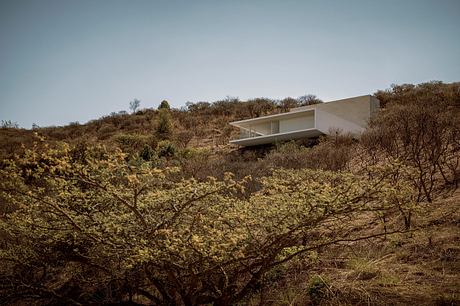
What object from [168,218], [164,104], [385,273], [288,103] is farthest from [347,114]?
[168,218]

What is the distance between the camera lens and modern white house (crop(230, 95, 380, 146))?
26016mm

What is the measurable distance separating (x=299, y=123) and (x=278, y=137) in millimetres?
2196

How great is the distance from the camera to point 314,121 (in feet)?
86.1

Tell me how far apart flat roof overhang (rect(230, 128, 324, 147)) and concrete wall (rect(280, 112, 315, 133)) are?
898 millimetres

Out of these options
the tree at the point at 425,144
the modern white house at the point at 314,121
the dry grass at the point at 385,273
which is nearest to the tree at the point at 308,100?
the modern white house at the point at 314,121

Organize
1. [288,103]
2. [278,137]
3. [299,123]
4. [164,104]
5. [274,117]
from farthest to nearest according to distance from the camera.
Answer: [164,104] → [288,103] → [274,117] → [299,123] → [278,137]

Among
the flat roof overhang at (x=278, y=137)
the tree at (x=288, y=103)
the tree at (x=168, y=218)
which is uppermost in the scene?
the tree at (x=288, y=103)

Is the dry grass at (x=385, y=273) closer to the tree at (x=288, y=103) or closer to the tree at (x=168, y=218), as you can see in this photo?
the tree at (x=168, y=218)

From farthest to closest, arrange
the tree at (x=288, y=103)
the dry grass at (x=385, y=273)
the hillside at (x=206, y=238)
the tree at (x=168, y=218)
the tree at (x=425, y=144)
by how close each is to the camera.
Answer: the tree at (x=288, y=103) < the tree at (x=425, y=144) < the dry grass at (x=385, y=273) < the hillside at (x=206, y=238) < the tree at (x=168, y=218)

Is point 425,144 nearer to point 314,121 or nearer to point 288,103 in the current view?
point 314,121

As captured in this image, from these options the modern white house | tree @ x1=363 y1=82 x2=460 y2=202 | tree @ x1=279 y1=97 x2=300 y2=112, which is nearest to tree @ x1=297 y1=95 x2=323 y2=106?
tree @ x1=279 y1=97 x2=300 y2=112

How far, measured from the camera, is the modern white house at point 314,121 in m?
26.0

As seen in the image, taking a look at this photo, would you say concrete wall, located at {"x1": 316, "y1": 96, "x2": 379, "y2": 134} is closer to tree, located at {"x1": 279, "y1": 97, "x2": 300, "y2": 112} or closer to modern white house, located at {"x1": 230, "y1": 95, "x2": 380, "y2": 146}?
modern white house, located at {"x1": 230, "y1": 95, "x2": 380, "y2": 146}

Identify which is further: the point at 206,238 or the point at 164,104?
the point at 164,104
